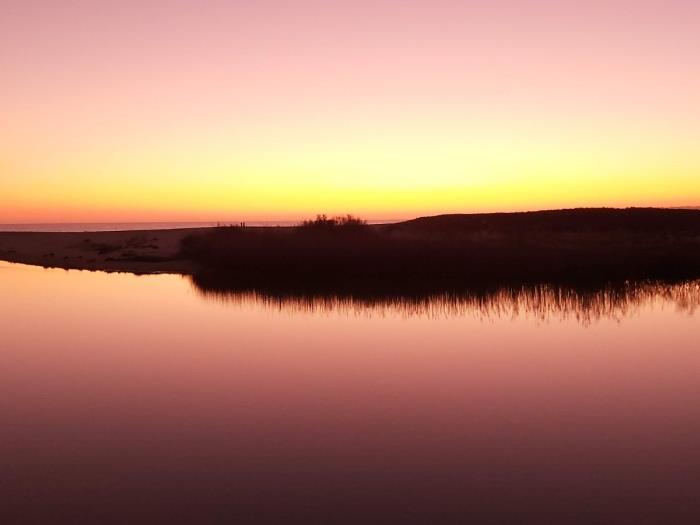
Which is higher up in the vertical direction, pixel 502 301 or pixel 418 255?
pixel 418 255

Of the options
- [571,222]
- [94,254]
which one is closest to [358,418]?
[94,254]

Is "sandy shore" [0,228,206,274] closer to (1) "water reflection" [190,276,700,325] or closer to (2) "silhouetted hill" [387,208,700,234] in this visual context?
(1) "water reflection" [190,276,700,325]

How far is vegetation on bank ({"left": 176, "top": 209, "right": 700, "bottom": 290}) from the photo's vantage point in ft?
72.1

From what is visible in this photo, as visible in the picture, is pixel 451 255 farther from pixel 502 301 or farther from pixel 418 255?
pixel 502 301

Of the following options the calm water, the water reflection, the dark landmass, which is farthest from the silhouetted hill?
the calm water

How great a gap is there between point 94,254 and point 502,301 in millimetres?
27635

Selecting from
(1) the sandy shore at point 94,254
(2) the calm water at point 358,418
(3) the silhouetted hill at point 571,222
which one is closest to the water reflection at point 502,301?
(2) the calm water at point 358,418

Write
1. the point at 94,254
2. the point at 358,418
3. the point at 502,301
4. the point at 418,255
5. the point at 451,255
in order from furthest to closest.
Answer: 1. the point at 94,254
2. the point at 451,255
3. the point at 418,255
4. the point at 502,301
5. the point at 358,418

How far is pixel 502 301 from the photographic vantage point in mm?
16484

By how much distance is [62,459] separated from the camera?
22.0 feet

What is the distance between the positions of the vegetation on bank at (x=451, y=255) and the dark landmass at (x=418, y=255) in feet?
0.14

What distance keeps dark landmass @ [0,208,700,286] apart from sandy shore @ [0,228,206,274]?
3.3 inches

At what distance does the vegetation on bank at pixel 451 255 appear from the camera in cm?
2197

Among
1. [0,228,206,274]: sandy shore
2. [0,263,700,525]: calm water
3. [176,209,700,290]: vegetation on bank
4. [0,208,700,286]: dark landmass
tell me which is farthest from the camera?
[0,228,206,274]: sandy shore
